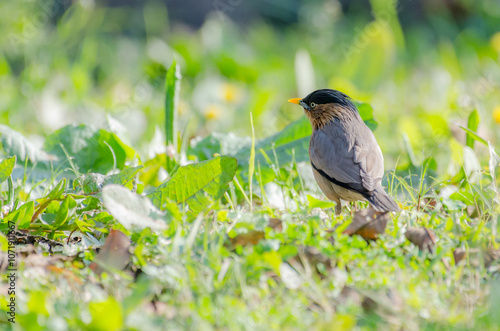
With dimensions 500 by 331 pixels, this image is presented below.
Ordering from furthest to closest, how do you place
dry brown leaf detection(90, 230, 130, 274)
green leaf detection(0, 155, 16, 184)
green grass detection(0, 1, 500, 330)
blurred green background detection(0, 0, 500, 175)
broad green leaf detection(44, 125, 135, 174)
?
blurred green background detection(0, 0, 500, 175), broad green leaf detection(44, 125, 135, 174), green leaf detection(0, 155, 16, 184), dry brown leaf detection(90, 230, 130, 274), green grass detection(0, 1, 500, 330)

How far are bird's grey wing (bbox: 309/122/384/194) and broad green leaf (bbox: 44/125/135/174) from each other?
1051mm

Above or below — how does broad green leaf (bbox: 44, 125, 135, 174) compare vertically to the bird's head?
below

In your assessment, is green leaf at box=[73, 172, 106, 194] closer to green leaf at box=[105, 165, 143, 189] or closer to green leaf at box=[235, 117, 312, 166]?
green leaf at box=[105, 165, 143, 189]

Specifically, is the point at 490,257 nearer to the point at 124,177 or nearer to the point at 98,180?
the point at 124,177

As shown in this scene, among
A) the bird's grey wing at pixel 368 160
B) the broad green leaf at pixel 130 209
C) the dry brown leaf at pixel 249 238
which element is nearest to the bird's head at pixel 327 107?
the bird's grey wing at pixel 368 160

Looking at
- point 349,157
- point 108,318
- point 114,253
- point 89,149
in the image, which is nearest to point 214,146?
point 89,149

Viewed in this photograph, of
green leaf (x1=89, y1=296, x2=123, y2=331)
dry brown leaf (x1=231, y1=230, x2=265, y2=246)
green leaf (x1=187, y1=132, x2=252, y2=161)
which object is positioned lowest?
green leaf (x1=187, y1=132, x2=252, y2=161)

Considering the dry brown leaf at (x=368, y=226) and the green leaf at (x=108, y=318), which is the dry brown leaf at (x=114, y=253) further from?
the dry brown leaf at (x=368, y=226)

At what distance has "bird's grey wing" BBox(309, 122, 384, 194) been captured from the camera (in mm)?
2926

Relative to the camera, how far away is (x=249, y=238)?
219cm

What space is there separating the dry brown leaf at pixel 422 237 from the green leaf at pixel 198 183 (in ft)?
2.71

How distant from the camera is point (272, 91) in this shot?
4.98m

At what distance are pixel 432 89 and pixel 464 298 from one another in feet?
12.7

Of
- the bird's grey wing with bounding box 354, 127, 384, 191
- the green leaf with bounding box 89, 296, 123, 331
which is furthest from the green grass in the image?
the bird's grey wing with bounding box 354, 127, 384, 191
